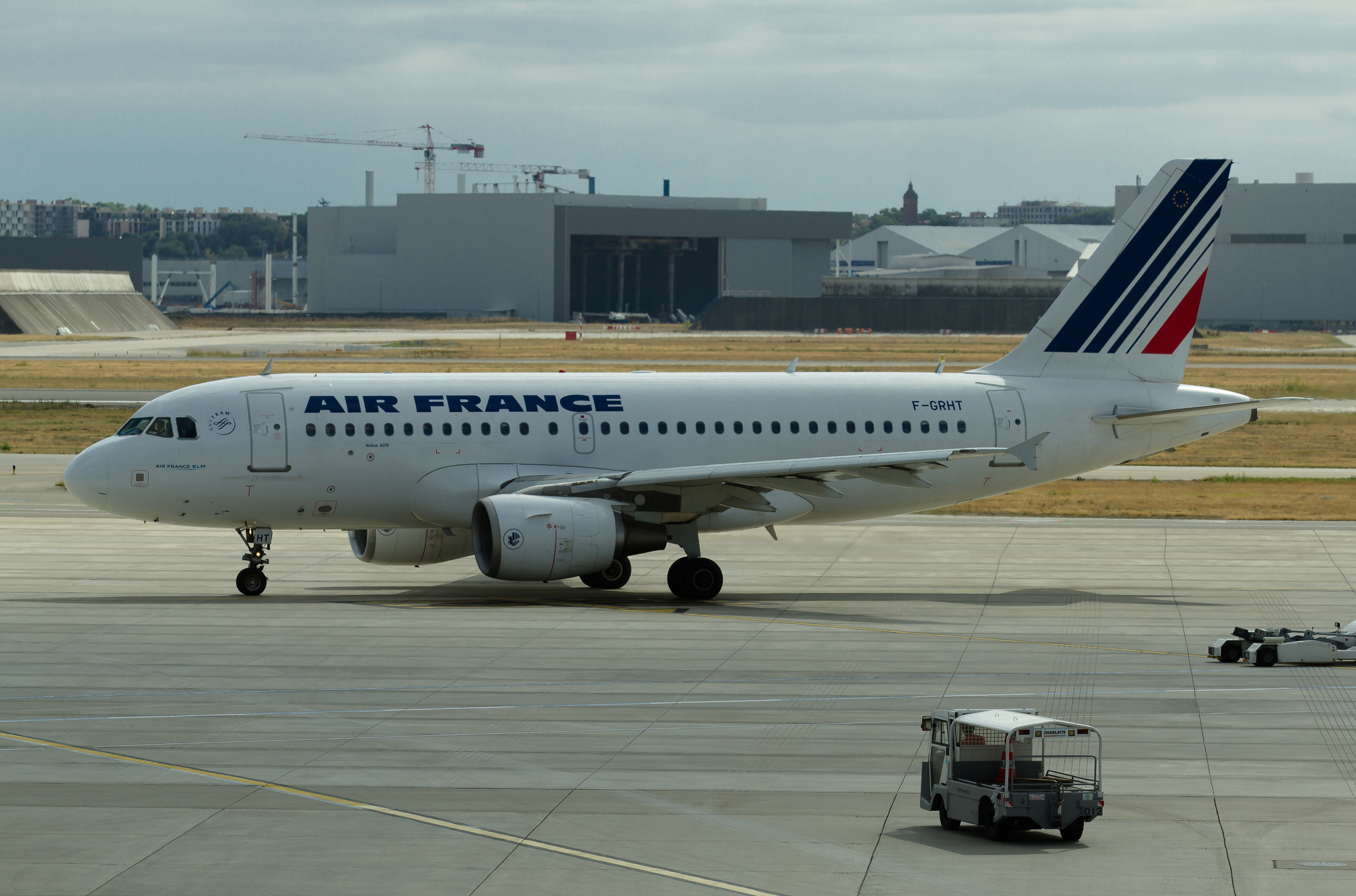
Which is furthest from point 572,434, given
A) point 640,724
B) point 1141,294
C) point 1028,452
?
point 1141,294

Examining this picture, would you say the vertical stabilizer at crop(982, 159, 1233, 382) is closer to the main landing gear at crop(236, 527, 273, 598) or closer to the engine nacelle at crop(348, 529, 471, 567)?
the engine nacelle at crop(348, 529, 471, 567)

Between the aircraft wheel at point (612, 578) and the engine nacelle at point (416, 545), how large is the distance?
2825mm


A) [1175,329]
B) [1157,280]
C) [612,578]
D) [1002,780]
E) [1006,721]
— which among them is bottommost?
[612,578]

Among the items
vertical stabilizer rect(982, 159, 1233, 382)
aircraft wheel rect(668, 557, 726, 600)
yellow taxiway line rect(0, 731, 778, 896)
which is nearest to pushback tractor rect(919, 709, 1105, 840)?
yellow taxiway line rect(0, 731, 778, 896)

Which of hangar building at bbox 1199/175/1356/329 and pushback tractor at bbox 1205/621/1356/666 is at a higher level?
hangar building at bbox 1199/175/1356/329

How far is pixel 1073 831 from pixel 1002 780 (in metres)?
0.85

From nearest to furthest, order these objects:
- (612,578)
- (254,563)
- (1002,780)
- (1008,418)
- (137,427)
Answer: (1002,780)
(137,427)
(254,563)
(612,578)
(1008,418)

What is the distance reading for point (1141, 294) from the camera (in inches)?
1471

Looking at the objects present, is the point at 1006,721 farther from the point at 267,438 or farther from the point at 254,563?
the point at 254,563

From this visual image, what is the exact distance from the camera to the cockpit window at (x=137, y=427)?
3231 centimetres

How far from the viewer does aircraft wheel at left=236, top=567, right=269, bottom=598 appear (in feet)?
108

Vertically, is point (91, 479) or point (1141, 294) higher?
point (1141, 294)

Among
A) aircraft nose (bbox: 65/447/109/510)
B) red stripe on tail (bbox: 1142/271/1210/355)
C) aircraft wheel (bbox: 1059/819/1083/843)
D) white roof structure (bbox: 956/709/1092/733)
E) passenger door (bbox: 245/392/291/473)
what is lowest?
aircraft wheel (bbox: 1059/819/1083/843)

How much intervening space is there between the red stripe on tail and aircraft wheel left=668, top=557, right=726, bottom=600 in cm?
1233
